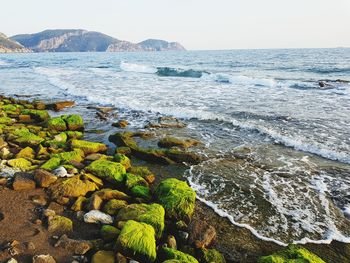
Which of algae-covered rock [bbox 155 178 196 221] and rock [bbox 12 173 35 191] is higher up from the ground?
rock [bbox 12 173 35 191]

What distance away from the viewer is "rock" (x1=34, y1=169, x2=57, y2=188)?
22.8 ft

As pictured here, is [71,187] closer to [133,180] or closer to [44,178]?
[44,178]

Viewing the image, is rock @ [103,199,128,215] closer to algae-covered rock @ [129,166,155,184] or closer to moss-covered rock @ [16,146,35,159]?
algae-covered rock @ [129,166,155,184]

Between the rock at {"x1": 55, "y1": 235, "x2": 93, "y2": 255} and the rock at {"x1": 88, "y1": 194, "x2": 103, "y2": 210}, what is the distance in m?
1.11

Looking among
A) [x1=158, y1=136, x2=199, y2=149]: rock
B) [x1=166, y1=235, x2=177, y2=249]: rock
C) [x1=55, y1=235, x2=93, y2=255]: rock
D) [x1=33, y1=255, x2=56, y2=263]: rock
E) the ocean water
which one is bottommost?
the ocean water

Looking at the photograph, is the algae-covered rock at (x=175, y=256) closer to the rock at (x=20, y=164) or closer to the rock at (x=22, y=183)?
the rock at (x=22, y=183)

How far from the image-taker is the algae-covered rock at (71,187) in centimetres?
664

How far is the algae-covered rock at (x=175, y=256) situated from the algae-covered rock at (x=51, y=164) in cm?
412

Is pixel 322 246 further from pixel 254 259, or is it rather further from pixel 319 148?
pixel 319 148

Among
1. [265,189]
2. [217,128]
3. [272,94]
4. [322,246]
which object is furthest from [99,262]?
[272,94]

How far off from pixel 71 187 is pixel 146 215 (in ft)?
6.51

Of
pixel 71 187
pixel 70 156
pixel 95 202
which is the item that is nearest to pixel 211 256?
pixel 95 202

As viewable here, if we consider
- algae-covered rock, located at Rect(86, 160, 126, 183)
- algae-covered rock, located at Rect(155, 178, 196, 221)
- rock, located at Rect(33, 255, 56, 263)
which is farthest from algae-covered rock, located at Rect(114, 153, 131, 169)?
rock, located at Rect(33, 255, 56, 263)

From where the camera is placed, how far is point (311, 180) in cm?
828
